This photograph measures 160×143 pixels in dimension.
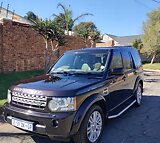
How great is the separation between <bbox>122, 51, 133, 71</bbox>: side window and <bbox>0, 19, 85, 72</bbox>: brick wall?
22.9 feet

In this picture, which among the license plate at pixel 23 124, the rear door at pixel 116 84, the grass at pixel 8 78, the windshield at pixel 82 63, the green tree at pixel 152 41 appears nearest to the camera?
the license plate at pixel 23 124

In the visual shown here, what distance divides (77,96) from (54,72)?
5.55 feet

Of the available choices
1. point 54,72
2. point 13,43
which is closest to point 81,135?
point 54,72

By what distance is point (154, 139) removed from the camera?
15.6 ft

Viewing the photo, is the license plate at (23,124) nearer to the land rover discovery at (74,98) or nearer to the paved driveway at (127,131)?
the land rover discovery at (74,98)

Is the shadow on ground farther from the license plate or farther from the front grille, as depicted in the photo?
the front grille

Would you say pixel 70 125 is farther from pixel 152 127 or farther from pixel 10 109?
pixel 152 127

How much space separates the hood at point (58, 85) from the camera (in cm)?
391

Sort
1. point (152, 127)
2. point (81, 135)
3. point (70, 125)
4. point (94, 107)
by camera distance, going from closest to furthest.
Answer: point (70, 125) → point (81, 135) → point (94, 107) → point (152, 127)

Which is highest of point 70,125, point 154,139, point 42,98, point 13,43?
point 13,43

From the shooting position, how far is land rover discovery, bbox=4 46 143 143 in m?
3.84

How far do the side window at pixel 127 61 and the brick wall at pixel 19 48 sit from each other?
6973mm

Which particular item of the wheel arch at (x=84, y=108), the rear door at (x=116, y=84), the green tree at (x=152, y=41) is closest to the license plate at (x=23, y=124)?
the wheel arch at (x=84, y=108)

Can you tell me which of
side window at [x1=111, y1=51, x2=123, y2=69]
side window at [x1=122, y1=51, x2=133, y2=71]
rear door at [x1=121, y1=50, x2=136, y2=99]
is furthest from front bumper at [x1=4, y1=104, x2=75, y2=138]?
side window at [x1=122, y1=51, x2=133, y2=71]
